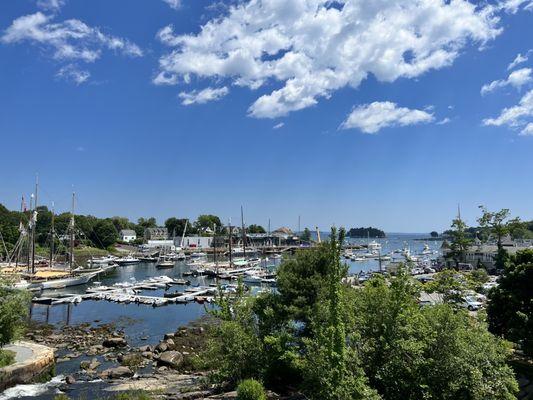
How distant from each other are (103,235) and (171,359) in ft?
411

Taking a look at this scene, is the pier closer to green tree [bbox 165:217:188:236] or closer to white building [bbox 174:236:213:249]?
white building [bbox 174:236:213:249]

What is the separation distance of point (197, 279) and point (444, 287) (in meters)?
69.0

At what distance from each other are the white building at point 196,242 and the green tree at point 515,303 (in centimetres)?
14201

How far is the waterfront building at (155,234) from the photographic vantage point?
180m

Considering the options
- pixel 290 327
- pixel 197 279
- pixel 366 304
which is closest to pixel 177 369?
pixel 290 327

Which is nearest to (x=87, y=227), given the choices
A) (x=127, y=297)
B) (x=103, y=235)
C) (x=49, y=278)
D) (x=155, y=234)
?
(x=103, y=235)

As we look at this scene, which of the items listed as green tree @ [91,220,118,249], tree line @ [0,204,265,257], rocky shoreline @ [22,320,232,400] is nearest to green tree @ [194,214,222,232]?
tree line @ [0,204,265,257]

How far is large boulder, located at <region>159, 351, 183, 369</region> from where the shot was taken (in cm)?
3247

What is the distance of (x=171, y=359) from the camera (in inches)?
1293

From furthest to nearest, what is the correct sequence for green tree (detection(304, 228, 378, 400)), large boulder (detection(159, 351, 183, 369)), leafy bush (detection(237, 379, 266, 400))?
large boulder (detection(159, 351, 183, 369)) < leafy bush (detection(237, 379, 266, 400)) < green tree (detection(304, 228, 378, 400))

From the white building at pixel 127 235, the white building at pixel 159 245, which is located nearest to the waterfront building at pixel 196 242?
the white building at pixel 159 245

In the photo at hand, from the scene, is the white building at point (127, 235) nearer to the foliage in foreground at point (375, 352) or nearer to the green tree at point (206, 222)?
the green tree at point (206, 222)

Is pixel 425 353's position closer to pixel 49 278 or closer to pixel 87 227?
pixel 49 278

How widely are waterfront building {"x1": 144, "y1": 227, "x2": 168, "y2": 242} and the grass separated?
15277cm
